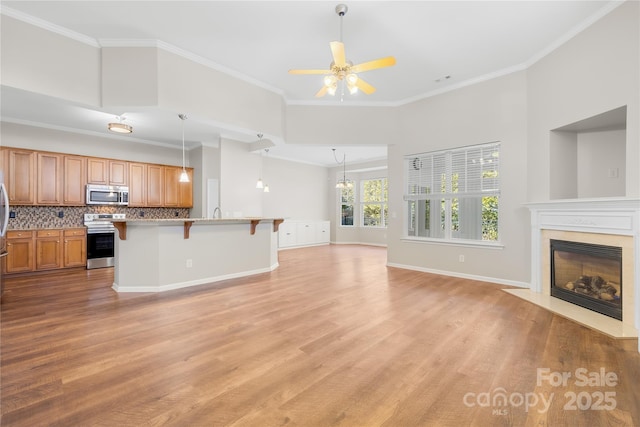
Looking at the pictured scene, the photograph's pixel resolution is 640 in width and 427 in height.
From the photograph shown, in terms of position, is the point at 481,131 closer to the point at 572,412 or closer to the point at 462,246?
the point at 462,246

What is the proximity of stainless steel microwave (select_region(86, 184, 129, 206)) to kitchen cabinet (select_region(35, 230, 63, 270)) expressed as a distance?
870 millimetres

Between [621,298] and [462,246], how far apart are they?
2230 mm

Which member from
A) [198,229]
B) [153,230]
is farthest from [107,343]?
[198,229]

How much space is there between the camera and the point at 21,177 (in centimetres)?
524

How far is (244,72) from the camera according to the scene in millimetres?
4719

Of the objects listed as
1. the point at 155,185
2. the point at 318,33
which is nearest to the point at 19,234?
the point at 155,185

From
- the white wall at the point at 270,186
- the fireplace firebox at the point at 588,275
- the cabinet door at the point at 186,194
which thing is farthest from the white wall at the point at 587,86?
the cabinet door at the point at 186,194

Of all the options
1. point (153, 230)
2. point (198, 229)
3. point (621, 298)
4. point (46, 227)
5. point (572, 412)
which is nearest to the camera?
point (572, 412)

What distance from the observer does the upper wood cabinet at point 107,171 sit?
6.00 meters

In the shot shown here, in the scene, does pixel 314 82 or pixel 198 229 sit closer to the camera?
pixel 198 229

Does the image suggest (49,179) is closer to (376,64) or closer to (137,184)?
(137,184)

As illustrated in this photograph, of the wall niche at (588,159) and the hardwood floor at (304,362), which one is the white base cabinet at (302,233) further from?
the wall niche at (588,159)

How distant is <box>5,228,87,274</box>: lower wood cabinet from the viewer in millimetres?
Result: 5055

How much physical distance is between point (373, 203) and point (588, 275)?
7.29 m
